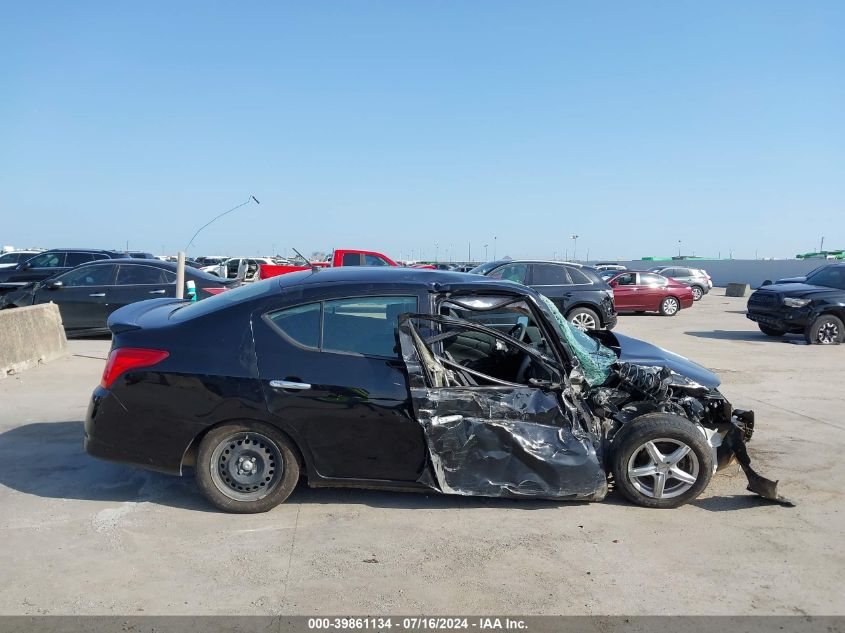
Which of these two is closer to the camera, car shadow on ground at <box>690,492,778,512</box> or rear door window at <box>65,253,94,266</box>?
car shadow on ground at <box>690,492,778,512</box>

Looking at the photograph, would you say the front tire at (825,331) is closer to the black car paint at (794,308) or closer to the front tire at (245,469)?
the black car paint at (794,308)

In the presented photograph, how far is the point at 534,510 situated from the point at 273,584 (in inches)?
72.6

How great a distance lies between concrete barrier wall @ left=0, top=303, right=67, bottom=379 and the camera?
28.4ft

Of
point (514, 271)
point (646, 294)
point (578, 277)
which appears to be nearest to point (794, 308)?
point (578, 277)

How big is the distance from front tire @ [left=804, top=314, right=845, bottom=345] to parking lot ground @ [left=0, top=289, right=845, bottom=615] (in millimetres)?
9059

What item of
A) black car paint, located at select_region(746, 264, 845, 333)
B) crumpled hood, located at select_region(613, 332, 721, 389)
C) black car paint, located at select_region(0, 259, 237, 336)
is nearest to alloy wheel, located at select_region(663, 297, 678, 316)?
black car paint, located at select_region(746, 264, 845, 333)

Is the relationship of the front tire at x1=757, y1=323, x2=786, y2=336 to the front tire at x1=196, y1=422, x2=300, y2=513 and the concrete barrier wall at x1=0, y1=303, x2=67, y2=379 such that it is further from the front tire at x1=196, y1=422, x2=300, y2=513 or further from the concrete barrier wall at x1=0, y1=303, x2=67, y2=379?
the concrete barrier wall at x1=0, y1=303, x2=67, y2=379

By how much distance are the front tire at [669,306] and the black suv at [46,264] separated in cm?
1660

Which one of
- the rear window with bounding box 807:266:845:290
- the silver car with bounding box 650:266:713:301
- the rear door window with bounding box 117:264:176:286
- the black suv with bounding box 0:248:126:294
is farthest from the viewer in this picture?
the silver car with bounding box 650:266:713:301

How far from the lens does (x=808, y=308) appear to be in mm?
13547

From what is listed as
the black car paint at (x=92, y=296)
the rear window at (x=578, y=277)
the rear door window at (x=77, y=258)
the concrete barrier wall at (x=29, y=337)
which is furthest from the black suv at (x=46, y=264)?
the rear window at (x=578, y=277)

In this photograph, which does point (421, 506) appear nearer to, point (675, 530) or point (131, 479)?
point (675, 530)

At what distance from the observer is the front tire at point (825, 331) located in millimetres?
13484

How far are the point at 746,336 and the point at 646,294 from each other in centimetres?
586
